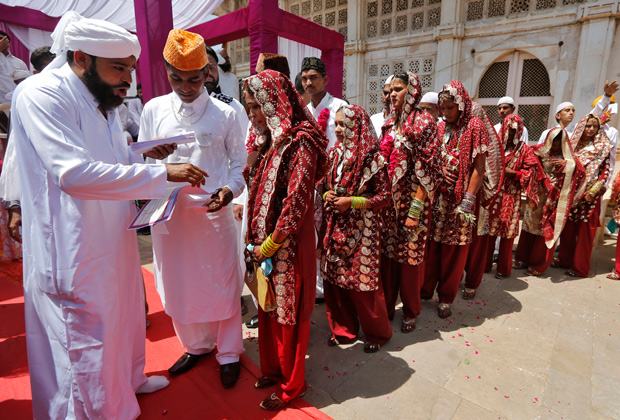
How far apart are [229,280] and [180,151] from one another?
33.4 inches

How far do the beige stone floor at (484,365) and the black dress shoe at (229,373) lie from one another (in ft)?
1.00

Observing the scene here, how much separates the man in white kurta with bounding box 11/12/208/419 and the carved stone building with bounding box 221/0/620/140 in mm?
8210

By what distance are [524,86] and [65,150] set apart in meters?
8.98

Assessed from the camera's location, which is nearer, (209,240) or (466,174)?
(209,240)

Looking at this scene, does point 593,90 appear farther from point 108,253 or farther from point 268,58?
point 108,253

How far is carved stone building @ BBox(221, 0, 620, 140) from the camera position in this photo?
22.5ft

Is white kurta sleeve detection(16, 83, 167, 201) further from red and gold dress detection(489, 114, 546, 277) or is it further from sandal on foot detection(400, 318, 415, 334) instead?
red and gold dress detection(489, 114, 546, 277)

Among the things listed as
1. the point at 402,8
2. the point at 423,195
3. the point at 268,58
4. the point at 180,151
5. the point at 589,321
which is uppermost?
the point at 402,8

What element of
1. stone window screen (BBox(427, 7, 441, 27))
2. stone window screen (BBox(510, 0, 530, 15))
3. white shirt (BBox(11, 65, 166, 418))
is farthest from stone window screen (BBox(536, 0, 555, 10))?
white shirt (BBox(11, 65, 166, 418))

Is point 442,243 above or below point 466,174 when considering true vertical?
below

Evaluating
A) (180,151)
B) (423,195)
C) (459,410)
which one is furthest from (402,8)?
(459,410)

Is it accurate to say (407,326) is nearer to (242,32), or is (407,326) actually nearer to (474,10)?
(242,32)

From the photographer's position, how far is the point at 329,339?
2752mm

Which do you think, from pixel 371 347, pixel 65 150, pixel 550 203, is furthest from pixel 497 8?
pixel 65 150
